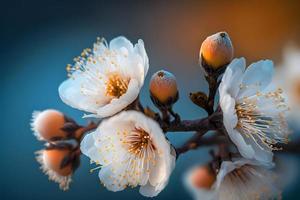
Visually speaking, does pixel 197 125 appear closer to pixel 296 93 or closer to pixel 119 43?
pixel 119 43

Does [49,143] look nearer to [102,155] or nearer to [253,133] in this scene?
[102,155]

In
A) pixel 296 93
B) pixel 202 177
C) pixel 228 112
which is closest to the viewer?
pixel 228 112

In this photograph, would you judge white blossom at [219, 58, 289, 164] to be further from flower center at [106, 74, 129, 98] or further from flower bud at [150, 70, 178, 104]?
flower center at [106, 74, 129, 98]

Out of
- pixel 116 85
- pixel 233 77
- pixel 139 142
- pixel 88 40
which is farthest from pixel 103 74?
pixel 88 40

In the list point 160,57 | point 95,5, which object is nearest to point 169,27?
point 160,57

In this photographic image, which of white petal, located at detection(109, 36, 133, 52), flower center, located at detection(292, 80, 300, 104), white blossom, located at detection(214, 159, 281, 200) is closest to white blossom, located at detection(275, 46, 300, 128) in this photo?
flower center, located at detection(292, 80, 300, 104)
